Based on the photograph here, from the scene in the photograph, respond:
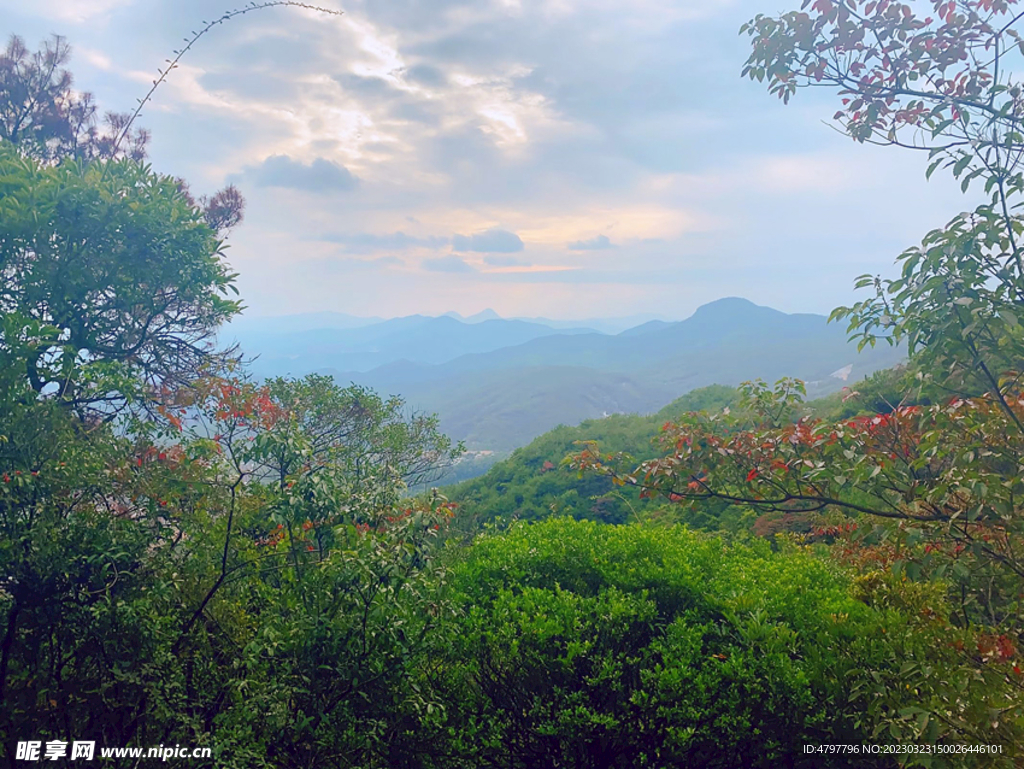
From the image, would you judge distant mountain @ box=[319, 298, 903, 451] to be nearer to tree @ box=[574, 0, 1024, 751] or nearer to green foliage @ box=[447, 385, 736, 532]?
green foliage @ box=[447, 385, 736, 532]

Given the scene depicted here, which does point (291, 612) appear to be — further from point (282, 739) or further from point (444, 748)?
point (444, 748)

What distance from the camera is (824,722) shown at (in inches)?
151

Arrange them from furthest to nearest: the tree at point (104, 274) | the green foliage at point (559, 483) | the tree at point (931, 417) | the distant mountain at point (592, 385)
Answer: the distant mountain at point (592, 385)
the green foliage at point (559, 483)
the tree at point (104, 274)
the tree at point (931, 417)

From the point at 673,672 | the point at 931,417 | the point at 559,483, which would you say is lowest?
the point at 559,483

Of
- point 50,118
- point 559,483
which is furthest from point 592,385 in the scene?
point 50,118

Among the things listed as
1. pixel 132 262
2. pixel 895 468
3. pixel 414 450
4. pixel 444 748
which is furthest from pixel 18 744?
pixel 414 450

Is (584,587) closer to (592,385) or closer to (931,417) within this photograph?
(931,417)

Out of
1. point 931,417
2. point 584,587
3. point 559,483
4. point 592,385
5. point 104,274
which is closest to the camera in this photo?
point 931,417

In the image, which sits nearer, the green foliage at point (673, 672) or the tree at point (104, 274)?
the green foliage at point (673, 672)

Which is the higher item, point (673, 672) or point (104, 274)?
point (104, 274)

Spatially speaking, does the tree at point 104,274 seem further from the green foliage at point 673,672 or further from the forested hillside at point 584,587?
the green foliage at point 673,672

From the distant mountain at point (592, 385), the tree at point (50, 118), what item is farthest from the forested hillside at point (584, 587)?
the distant mountain at point (592, 385)

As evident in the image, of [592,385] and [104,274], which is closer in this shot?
[104,274]

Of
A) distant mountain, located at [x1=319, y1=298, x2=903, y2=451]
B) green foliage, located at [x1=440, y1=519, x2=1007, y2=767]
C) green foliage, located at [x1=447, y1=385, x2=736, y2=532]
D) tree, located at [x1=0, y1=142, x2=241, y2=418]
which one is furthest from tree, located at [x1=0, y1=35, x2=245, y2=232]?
distant mountain, located at [x1=319, y1=298, x2=903, y2=451]
